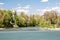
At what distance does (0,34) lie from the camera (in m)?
14.5

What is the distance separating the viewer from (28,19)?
1320cm

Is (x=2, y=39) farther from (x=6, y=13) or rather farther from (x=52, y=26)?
(x=52, y=26)

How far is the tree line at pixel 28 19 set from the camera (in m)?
13.1

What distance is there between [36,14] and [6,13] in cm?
167

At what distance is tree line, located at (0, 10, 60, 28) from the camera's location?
1314 cm

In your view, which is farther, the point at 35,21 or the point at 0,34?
the point at 0,34

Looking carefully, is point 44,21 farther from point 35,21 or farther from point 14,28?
point 14,28

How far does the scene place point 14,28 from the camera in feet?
44.1

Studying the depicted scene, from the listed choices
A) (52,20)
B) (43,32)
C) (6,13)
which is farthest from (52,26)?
(6,13)

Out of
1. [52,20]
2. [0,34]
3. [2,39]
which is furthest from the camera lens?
[0,34]

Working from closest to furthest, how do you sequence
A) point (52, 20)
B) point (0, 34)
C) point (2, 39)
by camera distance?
1. point (2, 39)
2. point (52, 20)
3. point (0, 34)

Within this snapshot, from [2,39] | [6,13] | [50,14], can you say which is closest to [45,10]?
[50,14]

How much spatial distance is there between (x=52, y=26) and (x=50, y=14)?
71cm

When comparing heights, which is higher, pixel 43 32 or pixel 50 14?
pixel 50 14
